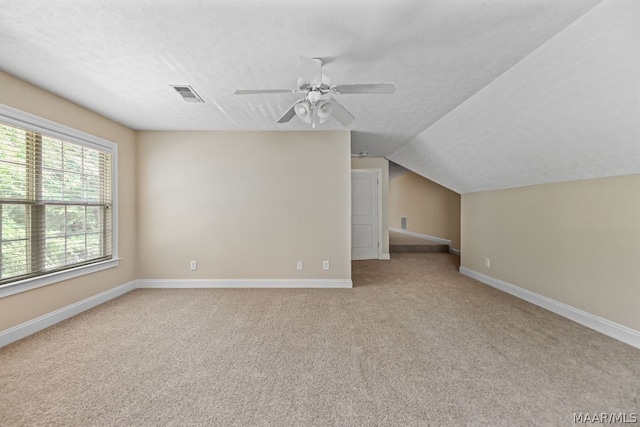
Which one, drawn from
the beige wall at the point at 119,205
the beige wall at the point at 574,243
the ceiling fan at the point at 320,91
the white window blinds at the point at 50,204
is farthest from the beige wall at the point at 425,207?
the white window blinds at the point at 50,204

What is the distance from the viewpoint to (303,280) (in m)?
3.91

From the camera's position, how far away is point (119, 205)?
3566 mm

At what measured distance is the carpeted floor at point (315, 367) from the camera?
60.7 inches

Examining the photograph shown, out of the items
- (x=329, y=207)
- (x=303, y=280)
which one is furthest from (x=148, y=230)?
(x=329, y=207)

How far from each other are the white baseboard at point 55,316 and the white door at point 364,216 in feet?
14.4

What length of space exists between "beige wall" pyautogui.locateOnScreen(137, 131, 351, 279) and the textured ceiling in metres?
0.82

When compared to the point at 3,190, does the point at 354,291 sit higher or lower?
lower

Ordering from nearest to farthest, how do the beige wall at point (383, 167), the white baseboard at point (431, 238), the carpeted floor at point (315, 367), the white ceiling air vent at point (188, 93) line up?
the carpeted floor at point (315, 367), the white ceiling air vent at point (188, 93), the beige wall at point (383, 167), the white baseboard at point (431, 238)

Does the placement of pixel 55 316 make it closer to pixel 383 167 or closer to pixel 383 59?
pixel 383 59

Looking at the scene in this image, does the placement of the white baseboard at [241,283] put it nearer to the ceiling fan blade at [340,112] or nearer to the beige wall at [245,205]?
the beige wall at [245,205]

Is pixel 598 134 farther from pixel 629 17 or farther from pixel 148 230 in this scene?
pixel 148 230

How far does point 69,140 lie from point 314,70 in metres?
2.95

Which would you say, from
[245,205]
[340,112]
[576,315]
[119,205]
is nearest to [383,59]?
[340,112]

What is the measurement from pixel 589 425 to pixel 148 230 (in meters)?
4.96
